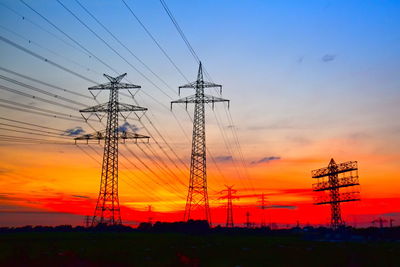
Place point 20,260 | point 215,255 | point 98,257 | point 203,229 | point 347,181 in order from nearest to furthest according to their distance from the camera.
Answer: point 20,260, point 98,257, point 215,255, point 203,229, point 347,181

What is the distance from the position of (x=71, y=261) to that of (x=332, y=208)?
263 feet

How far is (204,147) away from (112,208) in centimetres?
1418

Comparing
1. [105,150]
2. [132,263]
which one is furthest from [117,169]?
[132,263]

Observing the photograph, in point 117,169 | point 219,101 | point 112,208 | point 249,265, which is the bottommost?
point 249,265

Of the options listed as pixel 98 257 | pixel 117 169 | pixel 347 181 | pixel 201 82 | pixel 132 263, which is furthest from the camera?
pixel 347 181

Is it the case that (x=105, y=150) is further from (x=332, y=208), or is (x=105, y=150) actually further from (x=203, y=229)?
(x=332, y=208)

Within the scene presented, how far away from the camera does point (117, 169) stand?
173ft

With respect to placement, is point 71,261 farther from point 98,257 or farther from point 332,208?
point 332,208

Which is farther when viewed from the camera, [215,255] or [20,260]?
[215,255]

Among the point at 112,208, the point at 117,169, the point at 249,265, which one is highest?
the point at 117,169

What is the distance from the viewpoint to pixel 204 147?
182 ft

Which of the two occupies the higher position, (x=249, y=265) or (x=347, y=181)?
(x=347, y=181)

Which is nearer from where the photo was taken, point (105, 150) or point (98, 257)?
point (98, 257)

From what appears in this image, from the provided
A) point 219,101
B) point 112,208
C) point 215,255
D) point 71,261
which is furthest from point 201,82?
point 71,261
